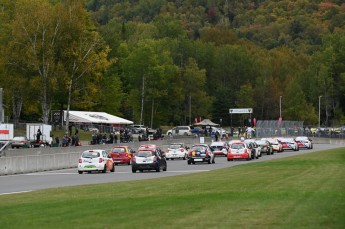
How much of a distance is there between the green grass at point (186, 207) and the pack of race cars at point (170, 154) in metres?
17.3

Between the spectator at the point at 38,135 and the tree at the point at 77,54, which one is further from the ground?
the tree at the point at 77,54

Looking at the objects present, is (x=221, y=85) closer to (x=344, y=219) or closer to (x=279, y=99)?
(x=279, y=99)

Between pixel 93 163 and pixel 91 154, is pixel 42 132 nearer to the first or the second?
pixel 91 154

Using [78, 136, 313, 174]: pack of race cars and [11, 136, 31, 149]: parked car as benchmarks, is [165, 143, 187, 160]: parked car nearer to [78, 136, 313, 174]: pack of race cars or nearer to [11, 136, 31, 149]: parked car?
[78, 136, 313, 174]: pack of race cars

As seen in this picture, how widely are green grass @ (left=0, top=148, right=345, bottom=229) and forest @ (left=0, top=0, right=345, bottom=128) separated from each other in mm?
54502

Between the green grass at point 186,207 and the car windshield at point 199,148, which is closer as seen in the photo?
the green grass at point 186,207

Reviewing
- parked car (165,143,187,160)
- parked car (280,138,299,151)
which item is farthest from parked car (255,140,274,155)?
parked car (280,138,299,151)

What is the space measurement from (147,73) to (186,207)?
4013 inches

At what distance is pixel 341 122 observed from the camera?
148 m

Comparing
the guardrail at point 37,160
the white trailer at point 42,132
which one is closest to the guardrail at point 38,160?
the guardrail at point 37,160

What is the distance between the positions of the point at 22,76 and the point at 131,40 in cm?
7407

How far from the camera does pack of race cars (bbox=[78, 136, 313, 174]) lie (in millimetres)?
43031

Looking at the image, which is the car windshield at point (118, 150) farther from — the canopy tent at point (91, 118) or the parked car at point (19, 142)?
the canopy tent at point (91, 118)

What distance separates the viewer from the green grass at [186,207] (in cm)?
1471
